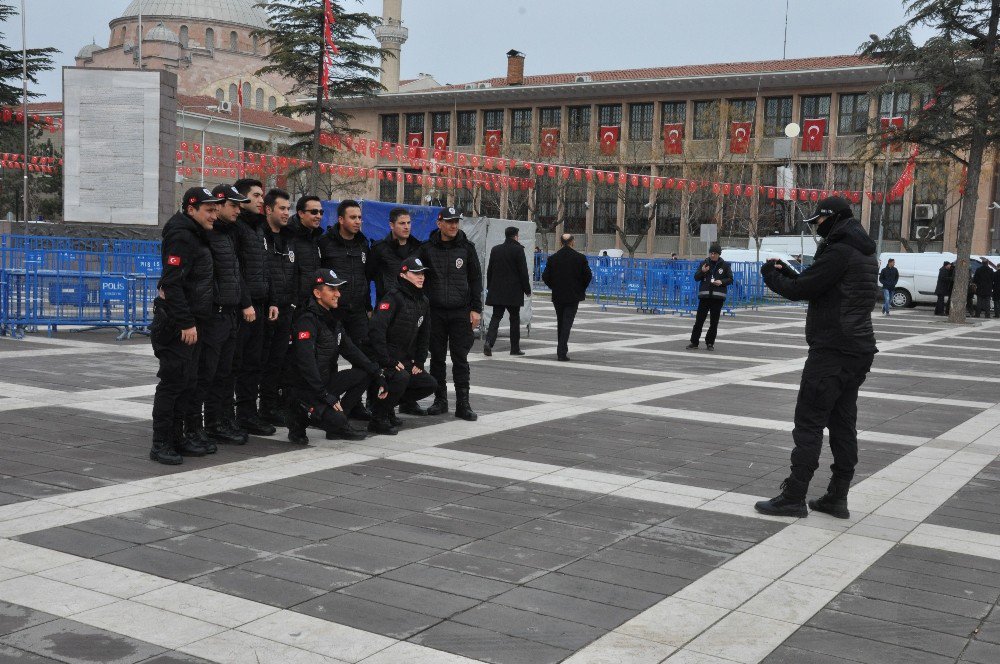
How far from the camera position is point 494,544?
5449 mm

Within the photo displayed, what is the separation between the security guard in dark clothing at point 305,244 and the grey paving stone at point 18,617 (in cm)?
427

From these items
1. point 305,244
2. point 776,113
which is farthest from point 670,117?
point 305,244

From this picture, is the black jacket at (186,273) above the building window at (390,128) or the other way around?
the other way around

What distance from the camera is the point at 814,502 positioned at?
6.50m

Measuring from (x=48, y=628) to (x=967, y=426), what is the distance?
27.8 feet

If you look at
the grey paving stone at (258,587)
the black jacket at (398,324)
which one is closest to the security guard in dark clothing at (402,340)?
the black jacket at (398,324)

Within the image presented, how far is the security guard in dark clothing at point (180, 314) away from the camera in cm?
703

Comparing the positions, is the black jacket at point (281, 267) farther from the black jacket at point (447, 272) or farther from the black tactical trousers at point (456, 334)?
the black tactical trousers at point (456, 334)

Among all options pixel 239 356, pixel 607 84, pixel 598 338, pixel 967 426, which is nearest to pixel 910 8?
pixel 598 338

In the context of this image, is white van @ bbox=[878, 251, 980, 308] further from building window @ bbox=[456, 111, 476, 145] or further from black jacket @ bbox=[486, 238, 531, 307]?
building window @ bbox=[456, 111, 476, 145]

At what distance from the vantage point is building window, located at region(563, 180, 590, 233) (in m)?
65.2

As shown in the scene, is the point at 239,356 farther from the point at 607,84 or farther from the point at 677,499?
the point at 607,84

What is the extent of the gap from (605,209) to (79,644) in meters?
62.7

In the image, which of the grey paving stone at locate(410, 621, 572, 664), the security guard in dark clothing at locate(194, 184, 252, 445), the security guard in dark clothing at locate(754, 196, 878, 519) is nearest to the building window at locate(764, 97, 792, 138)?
the security guard in dark clothing at locate(194, 184, 252, 445)
